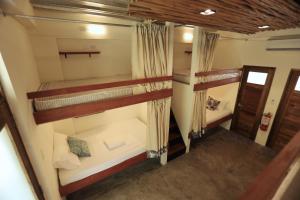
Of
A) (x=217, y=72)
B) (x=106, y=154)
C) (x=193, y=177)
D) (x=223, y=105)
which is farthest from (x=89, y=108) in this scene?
(x=223, y=105)

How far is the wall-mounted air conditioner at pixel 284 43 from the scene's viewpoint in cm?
331

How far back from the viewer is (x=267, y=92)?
3.96 m

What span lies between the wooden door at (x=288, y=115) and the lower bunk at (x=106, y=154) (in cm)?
→ 355

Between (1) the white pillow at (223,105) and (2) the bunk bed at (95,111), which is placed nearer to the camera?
(2) the bunk bed at (95,111)

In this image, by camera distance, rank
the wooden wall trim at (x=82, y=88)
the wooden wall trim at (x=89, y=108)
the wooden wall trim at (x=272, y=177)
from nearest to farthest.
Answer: the wooden wall trim at (x=272, y=177) < the wooden wall trim at (x=82, y=88) < the wooden wall trim at (x=89, y=108)

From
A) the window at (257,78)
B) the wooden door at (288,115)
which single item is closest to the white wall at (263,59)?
the wooden door at (288,115)

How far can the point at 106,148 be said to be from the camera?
120 inches

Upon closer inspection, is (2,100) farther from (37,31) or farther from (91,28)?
(91,28)

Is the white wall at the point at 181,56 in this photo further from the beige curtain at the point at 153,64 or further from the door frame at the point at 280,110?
the door frame at the point at 280,110

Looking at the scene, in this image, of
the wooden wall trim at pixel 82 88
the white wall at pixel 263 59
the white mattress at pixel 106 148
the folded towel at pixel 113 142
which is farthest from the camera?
the white wall at pixel 263 59

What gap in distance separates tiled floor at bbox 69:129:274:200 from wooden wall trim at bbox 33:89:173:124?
179cm

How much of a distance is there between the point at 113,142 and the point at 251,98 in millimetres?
4073

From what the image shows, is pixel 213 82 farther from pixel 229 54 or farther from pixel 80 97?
pixel 80 97

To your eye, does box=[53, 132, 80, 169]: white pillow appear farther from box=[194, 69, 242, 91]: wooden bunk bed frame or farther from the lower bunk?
box=[194, 69, 242, 91]: wooden bunk bed frame
